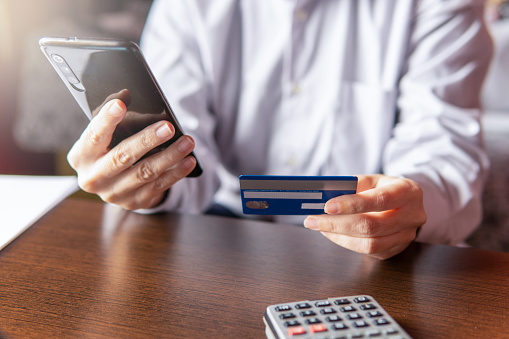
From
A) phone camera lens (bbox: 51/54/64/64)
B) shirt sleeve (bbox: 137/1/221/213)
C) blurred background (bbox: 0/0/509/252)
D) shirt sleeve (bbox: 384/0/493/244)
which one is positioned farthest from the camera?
blurred background (bbox: 0/0/509/252)

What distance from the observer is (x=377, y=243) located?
412 mm

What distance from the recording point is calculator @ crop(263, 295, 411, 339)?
0.29 m

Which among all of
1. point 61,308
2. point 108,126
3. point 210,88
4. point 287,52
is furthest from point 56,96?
point 61,308

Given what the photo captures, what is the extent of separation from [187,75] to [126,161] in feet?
1.20

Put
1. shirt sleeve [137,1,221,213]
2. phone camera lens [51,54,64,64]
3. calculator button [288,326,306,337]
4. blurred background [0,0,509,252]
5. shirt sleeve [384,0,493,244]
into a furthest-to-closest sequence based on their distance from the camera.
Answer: blurred background [0,0,509,252]
shirt sleeve [137,1,221,213]
shirt sleeve [384,0,493,244]
phone camera lens [51,54,64,64]
calculator button [288,326,306,337]

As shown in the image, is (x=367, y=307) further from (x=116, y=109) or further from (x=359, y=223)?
(x=116, y=109)

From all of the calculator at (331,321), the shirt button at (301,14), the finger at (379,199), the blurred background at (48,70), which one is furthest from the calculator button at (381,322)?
the blurred background at (48,70)

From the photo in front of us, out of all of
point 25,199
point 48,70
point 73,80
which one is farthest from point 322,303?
point 48,70

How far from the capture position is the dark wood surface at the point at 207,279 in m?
0.33

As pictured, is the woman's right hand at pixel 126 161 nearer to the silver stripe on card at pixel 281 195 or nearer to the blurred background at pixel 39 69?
the silver stripe on card at pixel 281 195

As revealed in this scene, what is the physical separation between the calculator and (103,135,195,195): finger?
0.67ft

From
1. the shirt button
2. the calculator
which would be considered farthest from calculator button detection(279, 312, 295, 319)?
the shirt button

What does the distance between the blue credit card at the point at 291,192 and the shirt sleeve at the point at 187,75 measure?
Answer: 0.33 meters

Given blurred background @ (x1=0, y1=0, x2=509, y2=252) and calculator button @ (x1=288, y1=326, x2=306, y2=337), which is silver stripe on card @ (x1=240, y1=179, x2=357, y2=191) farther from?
blurred background @ (x1=0, y1=0, x2=509, y2=252)
